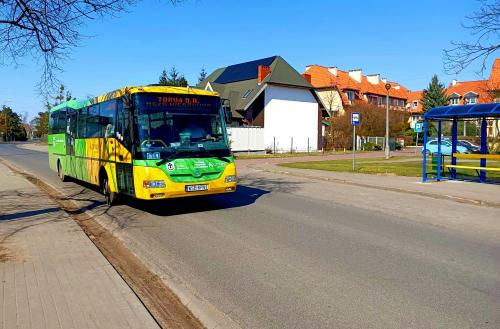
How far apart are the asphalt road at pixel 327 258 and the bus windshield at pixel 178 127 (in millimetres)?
1456

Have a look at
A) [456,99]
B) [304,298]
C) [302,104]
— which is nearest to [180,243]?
[304,298]

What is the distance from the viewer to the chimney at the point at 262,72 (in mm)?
45781

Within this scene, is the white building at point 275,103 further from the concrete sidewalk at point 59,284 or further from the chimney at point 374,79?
the chimney at point 374,79

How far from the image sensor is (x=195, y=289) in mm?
5254

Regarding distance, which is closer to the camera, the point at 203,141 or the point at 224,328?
the point at 224,328

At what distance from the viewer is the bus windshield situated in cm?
949

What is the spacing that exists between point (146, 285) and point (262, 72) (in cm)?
4203

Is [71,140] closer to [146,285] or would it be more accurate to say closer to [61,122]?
[61,122]

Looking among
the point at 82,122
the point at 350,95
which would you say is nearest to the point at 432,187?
the point at 82,122

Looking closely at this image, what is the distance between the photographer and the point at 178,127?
9.88 m

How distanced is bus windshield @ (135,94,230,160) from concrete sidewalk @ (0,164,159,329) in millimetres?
2307

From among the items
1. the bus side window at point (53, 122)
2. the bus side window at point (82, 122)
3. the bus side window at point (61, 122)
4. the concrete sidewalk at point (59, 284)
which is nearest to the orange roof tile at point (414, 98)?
the bus side window at point (53, 122)

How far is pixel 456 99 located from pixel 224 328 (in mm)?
86552

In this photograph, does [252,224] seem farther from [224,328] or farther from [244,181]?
[244,181]
